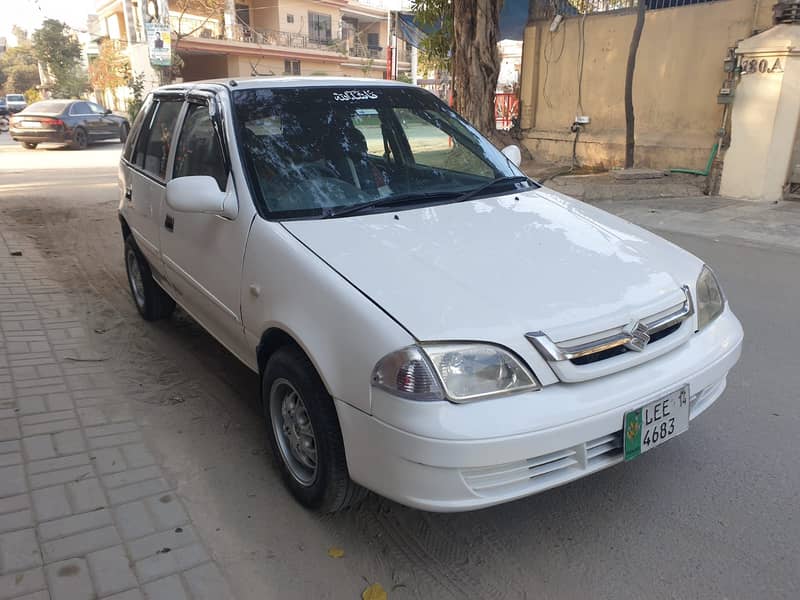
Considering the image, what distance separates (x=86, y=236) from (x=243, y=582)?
6.79m

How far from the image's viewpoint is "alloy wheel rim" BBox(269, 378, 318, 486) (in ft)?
8.73

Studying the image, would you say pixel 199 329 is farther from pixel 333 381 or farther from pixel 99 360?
pixel 333 381

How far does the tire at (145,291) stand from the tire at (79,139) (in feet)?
53.8

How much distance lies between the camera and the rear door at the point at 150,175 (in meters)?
4.09

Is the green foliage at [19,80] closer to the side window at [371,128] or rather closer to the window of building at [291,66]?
the window of building at [291,66]

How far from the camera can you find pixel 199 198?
9.70 feet

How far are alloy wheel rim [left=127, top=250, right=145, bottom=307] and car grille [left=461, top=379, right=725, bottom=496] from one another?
12.0 ft

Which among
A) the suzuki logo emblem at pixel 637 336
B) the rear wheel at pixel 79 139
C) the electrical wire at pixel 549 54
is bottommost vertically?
the rear wheel at pixel 79 139

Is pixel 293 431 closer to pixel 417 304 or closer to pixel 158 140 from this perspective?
pixel 417 304

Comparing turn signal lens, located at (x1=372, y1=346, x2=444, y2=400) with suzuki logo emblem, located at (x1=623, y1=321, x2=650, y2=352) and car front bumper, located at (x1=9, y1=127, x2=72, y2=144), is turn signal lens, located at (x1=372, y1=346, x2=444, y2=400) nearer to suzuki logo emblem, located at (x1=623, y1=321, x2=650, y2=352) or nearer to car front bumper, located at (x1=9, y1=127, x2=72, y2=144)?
suzuki logo emblem, located at (x1=623, y1=321, x2=650, y2=352)

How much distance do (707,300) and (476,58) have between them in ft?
28.7

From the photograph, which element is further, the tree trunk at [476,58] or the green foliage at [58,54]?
the green foliage at [58,54]

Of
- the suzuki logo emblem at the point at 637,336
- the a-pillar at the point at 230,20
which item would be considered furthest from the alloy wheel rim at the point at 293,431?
the a-pillar at the point at 230,20

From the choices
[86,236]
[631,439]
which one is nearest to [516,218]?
[631,439]
